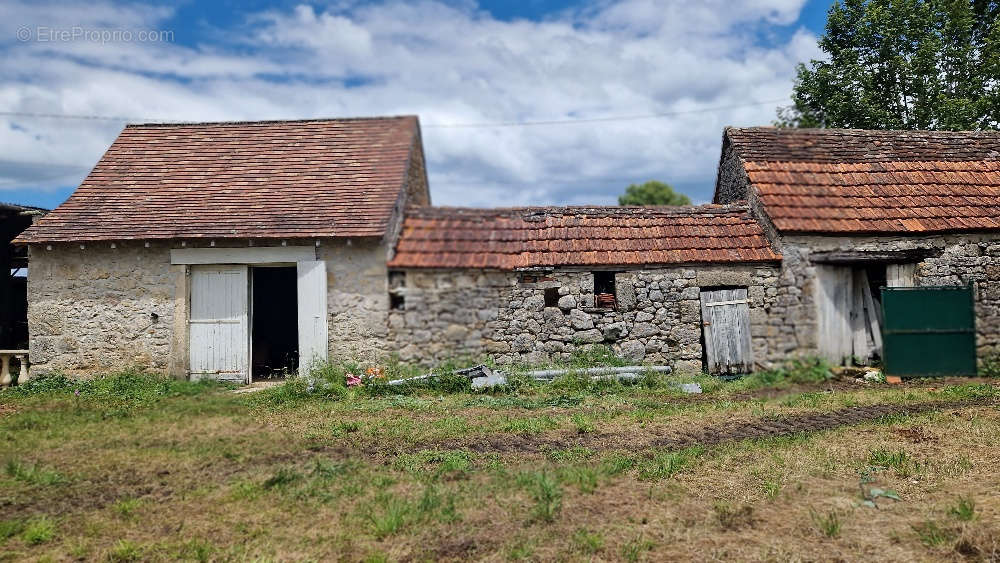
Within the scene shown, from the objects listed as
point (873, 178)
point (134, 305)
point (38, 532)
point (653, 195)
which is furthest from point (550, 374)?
point (653, 195)

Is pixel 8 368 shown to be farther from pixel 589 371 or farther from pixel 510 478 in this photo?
pixel 510 478

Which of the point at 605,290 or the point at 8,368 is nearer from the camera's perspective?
the point at 8,368

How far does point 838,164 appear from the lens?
13.1m

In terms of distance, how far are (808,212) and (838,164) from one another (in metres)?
2.30

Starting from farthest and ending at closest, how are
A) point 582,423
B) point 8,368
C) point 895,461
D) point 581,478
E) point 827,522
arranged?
point 8,368 < point 582,423 < point 895,461 < point 581,478 < point 827,522

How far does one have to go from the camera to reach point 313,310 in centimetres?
1125

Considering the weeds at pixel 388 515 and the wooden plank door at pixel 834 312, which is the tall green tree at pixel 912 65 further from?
the weeds at pixel 388 515

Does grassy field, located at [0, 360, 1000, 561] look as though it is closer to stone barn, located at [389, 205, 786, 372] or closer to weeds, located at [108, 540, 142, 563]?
weeds, located at [108, 540, 142, 563]

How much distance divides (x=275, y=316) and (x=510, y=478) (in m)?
10.1

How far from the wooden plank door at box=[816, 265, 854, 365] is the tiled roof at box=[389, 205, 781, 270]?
109 centimetres

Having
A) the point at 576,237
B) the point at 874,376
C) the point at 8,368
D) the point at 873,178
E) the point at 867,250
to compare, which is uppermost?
the point at 873,178

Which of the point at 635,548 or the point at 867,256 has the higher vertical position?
the point at 867,256

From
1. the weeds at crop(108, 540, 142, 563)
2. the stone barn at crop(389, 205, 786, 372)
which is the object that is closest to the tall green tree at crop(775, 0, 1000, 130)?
the stone barn at crop(389, 205, 786, 372)

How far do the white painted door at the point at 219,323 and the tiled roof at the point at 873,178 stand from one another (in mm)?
10060
